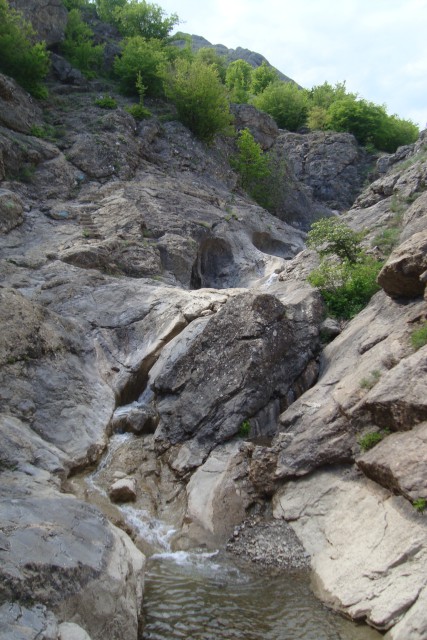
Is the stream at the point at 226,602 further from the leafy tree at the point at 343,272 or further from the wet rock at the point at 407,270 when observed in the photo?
the leafy tree at the point at 343,272

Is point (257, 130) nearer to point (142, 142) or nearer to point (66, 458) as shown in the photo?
point (142, 142)

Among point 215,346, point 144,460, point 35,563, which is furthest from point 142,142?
point 35,563

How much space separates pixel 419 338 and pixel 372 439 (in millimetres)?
2443

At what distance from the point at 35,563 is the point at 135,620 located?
5.53 ft

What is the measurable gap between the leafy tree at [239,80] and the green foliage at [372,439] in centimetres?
3787

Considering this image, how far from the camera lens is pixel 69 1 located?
43375mm

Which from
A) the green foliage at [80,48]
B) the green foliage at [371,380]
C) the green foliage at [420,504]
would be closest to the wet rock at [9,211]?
the green foliage at [371,380]

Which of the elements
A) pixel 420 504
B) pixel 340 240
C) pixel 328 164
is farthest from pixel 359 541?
pixel 328 164

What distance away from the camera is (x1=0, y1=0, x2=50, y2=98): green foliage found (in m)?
29.6

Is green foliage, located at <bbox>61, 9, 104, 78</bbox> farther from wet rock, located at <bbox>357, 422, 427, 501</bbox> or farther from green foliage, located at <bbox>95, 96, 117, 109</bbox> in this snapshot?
wet rock, located at <bbox>357, 422, 427, 501</bbox>

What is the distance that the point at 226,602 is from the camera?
842 cm

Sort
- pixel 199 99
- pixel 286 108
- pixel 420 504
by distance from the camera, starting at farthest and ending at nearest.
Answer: pixel 286 108 → pixel 199 99 → pixel 420 504

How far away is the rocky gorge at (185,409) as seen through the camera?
7820 millimetres

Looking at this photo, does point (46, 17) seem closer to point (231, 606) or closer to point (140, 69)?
point (140, 69)
